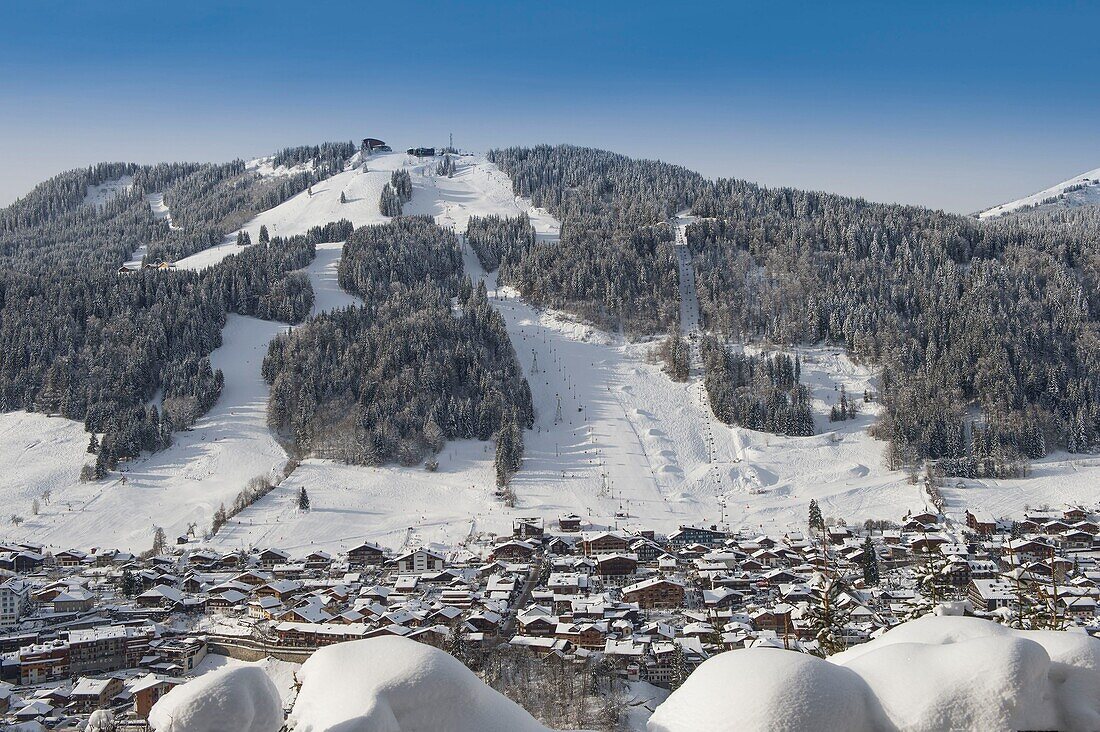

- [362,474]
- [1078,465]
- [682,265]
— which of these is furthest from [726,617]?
[682,265]

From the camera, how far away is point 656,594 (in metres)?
32.8

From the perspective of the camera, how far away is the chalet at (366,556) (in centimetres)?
3927

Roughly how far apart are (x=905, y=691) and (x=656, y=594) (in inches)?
1175

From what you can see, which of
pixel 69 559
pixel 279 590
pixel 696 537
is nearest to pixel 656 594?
pixel 696 537

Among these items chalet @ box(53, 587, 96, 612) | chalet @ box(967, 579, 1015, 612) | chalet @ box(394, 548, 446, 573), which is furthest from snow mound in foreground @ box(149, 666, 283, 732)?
chalet @ box(394, 548, 446, 573)

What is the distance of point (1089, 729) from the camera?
12.7 ft

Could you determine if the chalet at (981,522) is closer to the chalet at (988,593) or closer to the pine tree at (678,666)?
the chalet at (988,593)

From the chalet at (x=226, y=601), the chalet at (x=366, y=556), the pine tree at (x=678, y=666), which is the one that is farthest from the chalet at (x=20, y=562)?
the pine tree at (x=678, y=666)

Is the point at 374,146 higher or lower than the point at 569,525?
higher

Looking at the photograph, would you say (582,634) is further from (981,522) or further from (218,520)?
(218,520)

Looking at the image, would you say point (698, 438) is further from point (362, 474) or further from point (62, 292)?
point (62, 292)

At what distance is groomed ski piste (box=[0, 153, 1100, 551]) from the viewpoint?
45.2 meters

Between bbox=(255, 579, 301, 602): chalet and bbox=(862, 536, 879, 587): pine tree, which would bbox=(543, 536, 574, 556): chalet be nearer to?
bbox=(255, 579, 301, 602): chalet

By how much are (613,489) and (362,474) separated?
14.1 metres
